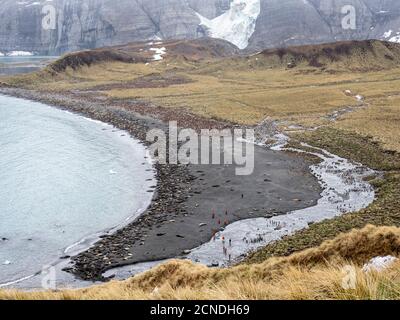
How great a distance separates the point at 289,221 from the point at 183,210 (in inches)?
290

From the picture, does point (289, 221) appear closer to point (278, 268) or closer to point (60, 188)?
point (278, 268)

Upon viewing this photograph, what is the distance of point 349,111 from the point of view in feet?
245

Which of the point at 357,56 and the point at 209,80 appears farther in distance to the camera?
the point at 357,56

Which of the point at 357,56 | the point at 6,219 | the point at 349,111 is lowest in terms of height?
the point at 6,219

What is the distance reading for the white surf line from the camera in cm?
2418

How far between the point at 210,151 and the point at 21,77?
105 meters

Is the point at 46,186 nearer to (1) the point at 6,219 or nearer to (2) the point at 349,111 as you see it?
(1) the point at 6,219

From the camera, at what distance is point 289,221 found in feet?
96.6

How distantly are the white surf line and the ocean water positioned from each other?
6.52 m

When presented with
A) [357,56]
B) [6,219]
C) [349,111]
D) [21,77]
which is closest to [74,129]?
[6,219]

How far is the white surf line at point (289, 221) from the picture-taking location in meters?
24.2

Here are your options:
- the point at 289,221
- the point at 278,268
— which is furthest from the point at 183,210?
the point at 278,268
